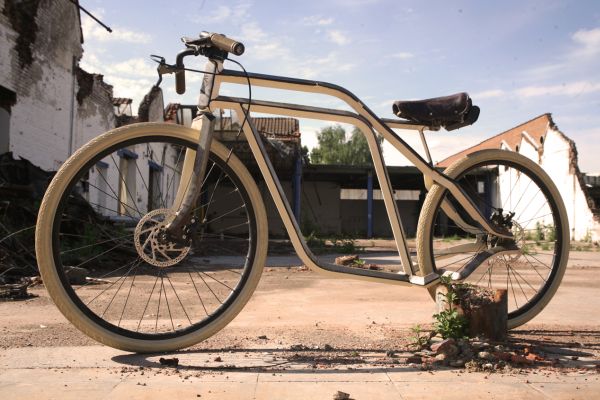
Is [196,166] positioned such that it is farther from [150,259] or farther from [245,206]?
[150,259]

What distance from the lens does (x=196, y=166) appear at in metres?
2.48

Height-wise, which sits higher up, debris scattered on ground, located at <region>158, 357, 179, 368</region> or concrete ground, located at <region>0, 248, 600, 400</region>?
debris scattered on ground, located at <region>158, 357, 179, 368</region>

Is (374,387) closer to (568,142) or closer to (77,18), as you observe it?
(77,18)

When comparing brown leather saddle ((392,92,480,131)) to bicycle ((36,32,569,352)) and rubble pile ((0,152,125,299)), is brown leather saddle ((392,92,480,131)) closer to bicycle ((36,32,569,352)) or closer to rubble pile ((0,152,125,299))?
bicycle ((36,32,569,352))

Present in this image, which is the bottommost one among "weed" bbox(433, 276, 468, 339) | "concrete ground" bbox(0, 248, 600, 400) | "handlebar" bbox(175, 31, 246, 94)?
"concrete ground" bbox(0, 248, 600, 400)

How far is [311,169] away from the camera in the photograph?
941 inches

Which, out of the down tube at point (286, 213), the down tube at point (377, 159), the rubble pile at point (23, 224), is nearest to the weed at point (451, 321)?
the down tube at point (377, 159)

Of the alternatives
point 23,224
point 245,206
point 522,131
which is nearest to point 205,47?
point 245,206

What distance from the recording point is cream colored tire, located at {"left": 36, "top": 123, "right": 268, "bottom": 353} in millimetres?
2268

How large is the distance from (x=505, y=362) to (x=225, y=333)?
1.52 meters

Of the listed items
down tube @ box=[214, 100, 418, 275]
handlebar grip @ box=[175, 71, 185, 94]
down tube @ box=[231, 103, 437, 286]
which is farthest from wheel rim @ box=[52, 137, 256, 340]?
down tube @ box=[214, 100, 418, 275]

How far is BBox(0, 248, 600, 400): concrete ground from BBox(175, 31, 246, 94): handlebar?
132 centimetres

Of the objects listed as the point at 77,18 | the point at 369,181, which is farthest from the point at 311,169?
the point at 77,18

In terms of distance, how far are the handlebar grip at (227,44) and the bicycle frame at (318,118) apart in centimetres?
11
